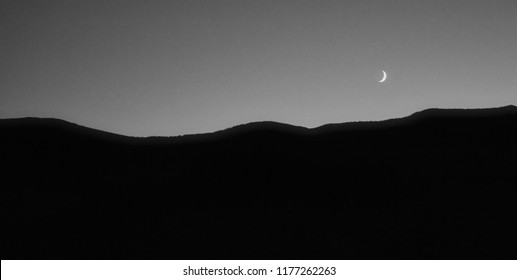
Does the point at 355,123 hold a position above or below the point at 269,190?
above

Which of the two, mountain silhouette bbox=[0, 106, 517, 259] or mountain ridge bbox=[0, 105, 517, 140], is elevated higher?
mountain ridge bbox=[0, 105, 517, 140]

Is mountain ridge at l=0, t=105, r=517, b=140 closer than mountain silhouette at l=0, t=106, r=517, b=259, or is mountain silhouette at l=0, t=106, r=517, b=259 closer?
mountain silhouette at l=0, t=106, r=517, b=259

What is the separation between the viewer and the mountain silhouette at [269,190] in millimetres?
17422

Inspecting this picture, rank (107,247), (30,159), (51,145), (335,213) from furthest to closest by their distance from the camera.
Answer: (51,145) < (30,159) < (335,213) < (107,247)

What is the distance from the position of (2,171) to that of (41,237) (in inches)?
697

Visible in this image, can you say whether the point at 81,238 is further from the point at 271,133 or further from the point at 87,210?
the point at 271,133

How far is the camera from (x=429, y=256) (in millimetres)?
16062

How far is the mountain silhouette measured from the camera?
17.4 meters

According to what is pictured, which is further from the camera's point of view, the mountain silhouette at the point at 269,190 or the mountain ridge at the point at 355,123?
the mountain ridge at the point at 355,123

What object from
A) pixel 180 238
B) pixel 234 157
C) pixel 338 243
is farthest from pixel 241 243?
pixel 234 157

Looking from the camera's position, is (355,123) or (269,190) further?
(355,123)

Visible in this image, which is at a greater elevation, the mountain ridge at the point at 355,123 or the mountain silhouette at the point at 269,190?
the mountain ridge at the point at 355,123

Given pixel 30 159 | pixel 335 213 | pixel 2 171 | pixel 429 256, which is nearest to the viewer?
pixel 429 256

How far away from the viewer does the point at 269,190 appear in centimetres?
2620
